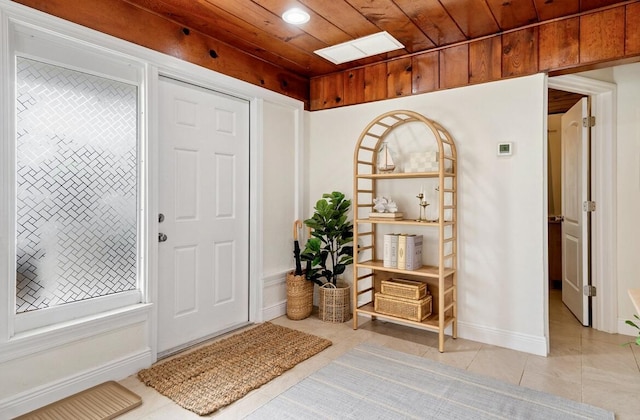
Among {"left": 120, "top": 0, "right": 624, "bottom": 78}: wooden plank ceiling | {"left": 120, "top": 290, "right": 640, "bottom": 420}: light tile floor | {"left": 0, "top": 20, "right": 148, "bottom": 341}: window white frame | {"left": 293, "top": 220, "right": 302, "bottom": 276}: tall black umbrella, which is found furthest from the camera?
→ {"left": 293, "top": 220, "right": 302, "bottom": 276}: tall black umbrella

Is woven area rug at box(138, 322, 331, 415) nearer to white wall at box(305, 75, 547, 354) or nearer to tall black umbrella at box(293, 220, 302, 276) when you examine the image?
tall black umbrella at box(293, 220, 302, 276)

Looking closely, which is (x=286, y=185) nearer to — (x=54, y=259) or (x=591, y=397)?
(x=54, y=259)

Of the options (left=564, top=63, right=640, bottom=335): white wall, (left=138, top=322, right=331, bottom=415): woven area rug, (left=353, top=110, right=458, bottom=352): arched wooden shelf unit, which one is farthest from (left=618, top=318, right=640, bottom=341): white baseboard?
(left=138, top=322, right=331, bottom=415): woven area rug

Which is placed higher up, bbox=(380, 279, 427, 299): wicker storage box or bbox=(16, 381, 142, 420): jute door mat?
bbox=(380, 279, 427, 299): wicker storage box

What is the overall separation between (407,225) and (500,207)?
0.71 m

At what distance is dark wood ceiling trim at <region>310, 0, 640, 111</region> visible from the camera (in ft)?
7.59

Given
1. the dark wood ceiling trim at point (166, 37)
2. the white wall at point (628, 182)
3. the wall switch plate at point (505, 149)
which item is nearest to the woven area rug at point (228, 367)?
the wall switch plate at point (505, 149)

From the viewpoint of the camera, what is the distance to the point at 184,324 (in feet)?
9.00

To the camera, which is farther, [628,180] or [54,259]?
[628,180]

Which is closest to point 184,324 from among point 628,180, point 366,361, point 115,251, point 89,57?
point 115,251

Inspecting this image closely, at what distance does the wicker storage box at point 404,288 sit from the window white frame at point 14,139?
1747 mm

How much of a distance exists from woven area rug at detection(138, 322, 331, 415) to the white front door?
0.86 ft

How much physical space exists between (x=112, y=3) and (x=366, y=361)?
268 centimetres

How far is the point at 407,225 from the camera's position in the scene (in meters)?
3.13
